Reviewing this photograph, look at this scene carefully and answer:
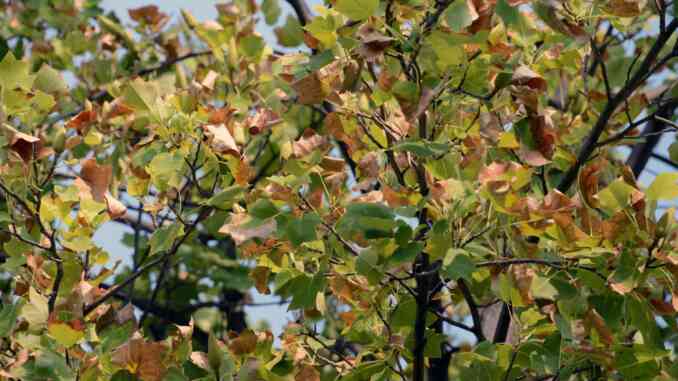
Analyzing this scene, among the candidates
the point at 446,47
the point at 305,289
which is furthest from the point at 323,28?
the point at 305,289

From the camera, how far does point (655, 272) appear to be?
7.70 feet

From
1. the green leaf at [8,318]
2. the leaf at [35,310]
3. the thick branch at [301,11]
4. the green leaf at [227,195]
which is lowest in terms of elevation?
the green leaf at [8,318]

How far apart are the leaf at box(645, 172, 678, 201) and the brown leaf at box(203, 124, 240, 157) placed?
0.97 meters

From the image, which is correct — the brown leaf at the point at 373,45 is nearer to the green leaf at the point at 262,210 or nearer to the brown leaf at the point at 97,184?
the green leaf at the point at 262,210

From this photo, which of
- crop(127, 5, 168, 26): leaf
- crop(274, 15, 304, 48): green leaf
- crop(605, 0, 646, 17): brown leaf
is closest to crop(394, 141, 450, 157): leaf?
crop(605, 0, 646, 17): brown leaf

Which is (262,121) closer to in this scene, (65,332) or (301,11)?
(65,332)

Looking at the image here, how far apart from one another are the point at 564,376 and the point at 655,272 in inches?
15.8

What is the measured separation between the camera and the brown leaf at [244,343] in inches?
108

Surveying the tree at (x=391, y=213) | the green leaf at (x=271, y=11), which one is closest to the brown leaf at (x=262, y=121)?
the tree at (x=391, y=213)

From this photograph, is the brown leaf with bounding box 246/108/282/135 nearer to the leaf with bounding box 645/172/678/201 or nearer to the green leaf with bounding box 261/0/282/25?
the leaf with bounding box 645/172/678/201

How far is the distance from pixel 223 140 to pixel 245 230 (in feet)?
1.08

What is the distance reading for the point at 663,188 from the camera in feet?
7.48

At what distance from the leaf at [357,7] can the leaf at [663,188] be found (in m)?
0.72

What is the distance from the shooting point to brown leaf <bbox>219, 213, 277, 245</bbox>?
2.25m
